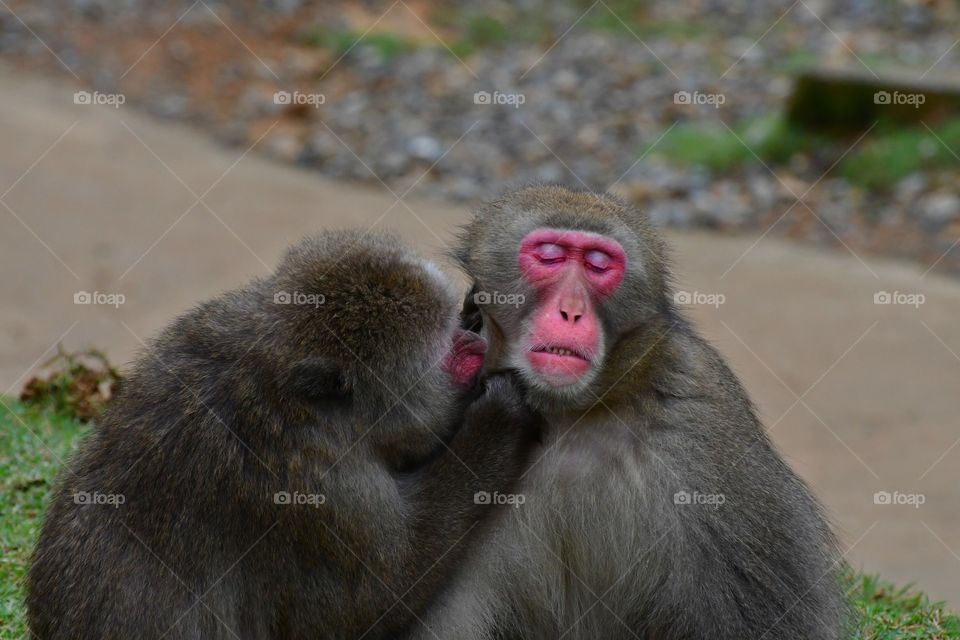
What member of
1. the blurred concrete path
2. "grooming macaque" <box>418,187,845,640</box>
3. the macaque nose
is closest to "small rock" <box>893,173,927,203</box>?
the blurred concrete path

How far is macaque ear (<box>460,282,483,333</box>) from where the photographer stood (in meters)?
5.71

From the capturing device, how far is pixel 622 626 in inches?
221

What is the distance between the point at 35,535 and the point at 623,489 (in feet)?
9.76

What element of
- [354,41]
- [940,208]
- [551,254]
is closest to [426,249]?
[940,208]

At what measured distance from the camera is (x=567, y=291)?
5152 millimetres

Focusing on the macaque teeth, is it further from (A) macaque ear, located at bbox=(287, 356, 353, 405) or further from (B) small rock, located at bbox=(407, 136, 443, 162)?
(B) small rock, located at bbox=(407, 136, 443, 162)

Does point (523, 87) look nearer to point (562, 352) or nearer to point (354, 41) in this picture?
point (354, 41)

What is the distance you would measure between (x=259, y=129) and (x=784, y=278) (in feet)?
23.1

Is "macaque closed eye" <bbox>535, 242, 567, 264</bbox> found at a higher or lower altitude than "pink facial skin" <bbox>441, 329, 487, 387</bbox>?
higher

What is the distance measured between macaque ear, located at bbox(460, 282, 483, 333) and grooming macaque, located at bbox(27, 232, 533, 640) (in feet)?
0.57

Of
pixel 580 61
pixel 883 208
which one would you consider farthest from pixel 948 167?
pixel 580 61

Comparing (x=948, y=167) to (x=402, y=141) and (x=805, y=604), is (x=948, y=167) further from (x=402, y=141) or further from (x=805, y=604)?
(x=805, y=604)

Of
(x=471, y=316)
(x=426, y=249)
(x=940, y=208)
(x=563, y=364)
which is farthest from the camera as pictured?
(x=940, y=208)

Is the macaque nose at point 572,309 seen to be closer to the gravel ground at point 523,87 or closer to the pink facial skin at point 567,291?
the pink facial skin at point 567,291
